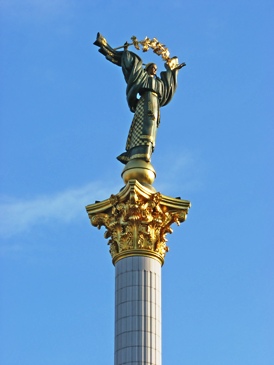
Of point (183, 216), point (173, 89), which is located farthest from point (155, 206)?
point (173, 89)

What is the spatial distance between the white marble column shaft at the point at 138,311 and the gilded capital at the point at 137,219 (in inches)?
19.8

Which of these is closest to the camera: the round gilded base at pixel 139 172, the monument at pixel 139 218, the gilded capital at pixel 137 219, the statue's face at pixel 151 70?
the monument at pixel 139 218

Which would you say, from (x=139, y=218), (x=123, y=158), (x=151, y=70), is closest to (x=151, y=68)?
(x=151, y=70)

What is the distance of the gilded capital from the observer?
38.4 m

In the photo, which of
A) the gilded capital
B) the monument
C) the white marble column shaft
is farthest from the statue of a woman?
the white marble column shaft

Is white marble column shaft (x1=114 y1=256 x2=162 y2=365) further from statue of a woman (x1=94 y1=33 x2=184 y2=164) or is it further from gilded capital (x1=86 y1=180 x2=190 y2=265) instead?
statue of a woman (x1=94 y1=33 x2=184 y2=164)

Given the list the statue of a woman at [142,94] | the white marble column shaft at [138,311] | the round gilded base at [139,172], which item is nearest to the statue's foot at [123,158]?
the statue of a woman at [142,94]

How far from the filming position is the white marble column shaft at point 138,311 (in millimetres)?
35875

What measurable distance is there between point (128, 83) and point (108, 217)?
6639 millimetres

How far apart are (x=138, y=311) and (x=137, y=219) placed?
3.78 m

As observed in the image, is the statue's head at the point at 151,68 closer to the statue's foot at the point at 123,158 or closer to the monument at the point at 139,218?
the monument at the point at 139,218

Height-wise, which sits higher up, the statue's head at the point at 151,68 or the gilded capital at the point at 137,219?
the statue's head at the point at 151,68

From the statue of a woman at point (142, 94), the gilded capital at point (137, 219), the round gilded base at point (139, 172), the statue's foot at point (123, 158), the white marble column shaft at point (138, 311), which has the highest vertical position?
the statue of a woman at point (142, 94)

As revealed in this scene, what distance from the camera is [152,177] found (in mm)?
40281
